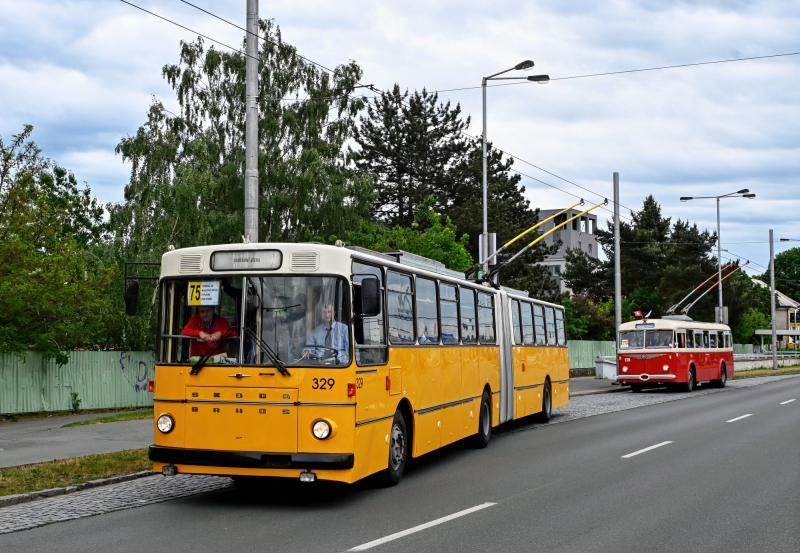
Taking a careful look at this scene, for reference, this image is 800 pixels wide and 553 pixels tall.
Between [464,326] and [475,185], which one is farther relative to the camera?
[475,185]

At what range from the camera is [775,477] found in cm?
1213

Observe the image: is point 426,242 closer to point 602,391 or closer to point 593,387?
point 602,391

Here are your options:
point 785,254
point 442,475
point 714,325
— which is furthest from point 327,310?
point 785,254

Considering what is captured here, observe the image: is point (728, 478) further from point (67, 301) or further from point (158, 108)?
point (158, 108)

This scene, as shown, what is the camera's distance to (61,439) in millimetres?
16750

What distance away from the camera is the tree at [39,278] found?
2138 centimetres

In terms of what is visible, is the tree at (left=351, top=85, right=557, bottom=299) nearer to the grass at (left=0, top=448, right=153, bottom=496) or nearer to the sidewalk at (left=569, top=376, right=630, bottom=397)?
the sidewalk at (left=569, top=376, right=630, bottom=397)

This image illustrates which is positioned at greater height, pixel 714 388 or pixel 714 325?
pixel 714 325

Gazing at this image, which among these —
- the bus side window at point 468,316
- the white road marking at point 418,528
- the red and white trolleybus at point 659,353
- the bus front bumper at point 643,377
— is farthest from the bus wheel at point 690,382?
the white road marking at point 418,528

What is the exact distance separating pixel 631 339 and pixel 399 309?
2554 centimetres

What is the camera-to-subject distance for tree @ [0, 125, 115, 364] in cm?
2138

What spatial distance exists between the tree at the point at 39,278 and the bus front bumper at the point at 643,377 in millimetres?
19281

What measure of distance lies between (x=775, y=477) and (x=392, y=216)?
4729 centimetres

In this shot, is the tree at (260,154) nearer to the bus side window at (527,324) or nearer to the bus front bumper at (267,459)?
the bus side window at (527,324)
